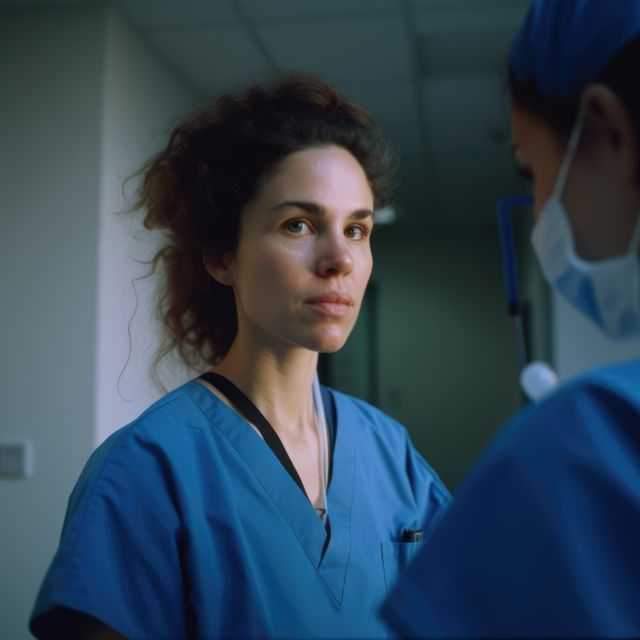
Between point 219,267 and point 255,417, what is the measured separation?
24cm

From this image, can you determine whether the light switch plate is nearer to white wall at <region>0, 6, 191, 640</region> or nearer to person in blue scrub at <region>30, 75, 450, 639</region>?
A: white wall at <region>0, 6, 191, 640</region>

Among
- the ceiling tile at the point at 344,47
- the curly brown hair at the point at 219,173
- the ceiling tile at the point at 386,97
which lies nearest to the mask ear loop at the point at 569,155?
the curly brown hair at the point at 219,173

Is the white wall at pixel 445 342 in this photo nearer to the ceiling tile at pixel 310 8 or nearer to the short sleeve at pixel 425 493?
the ceiling tile at pixel 310 8

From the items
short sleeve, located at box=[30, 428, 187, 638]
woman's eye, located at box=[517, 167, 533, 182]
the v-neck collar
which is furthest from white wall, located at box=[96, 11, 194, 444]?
woman's eye, located at box=[517, 167, 533, 182]

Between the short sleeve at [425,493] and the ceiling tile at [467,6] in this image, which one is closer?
the short sleeve at [425,493]

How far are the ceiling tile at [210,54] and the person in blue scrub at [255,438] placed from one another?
1.46m

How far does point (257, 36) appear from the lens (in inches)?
99.1

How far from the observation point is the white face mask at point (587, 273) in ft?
1.68

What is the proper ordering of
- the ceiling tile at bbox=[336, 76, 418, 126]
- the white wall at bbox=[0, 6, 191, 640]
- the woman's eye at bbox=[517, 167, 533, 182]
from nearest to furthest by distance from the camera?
the woman's eye at bbox=[517, 167, 533, 182]
the white wall at bbox=[0, 6, 191, 640]
the ceiling tile at bbox=[336, 76, 418, 126]

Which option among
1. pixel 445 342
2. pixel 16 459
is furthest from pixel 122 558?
pixel 445 342

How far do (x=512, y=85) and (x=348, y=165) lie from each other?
446 mm

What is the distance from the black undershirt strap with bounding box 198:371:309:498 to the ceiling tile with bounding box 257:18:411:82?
1.79 meters

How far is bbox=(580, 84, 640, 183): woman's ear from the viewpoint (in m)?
0.48

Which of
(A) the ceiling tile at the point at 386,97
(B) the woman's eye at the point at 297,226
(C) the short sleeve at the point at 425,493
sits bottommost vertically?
(C) the short sleeve at the point at 425,493
